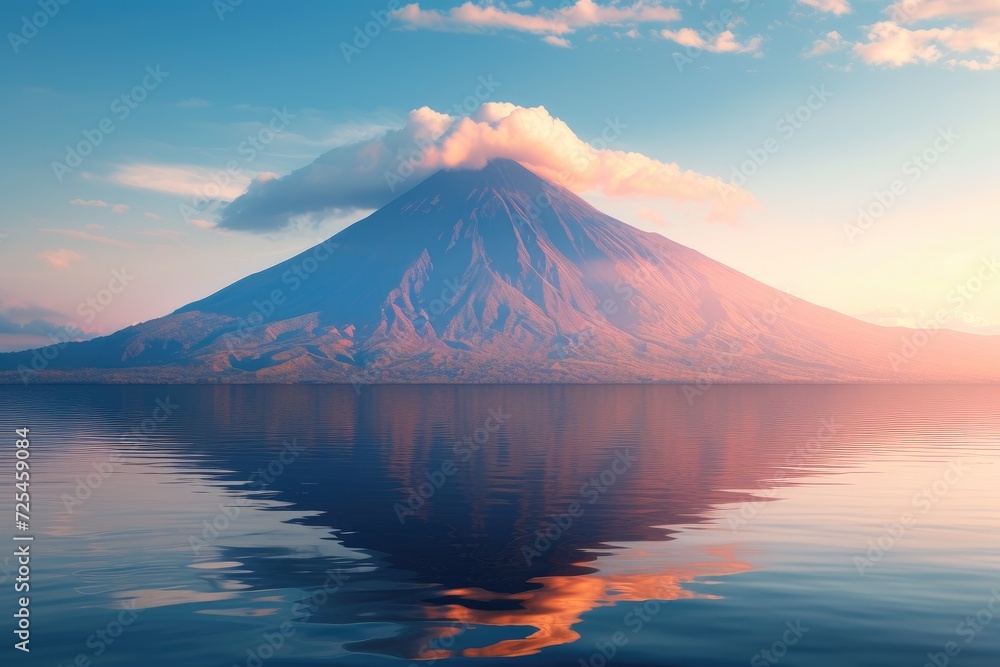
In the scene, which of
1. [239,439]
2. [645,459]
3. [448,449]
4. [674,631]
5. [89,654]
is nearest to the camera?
[89,654]

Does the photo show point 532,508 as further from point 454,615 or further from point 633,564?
point 454,615

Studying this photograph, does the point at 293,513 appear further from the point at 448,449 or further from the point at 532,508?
the point at 448,449

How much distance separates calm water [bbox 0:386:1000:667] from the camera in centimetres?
1872

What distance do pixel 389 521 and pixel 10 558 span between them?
13315mm

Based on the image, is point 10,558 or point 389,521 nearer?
point 10,558

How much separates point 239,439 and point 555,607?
194 ft

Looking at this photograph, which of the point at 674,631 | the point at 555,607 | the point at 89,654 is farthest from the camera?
the point at 555,607

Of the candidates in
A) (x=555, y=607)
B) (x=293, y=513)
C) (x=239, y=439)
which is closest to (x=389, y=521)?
(x=293, y=513)

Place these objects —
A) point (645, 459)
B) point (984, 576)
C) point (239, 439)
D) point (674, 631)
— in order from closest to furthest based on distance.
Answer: point (674, 631) < point (984, 576) < point (645, 459) < point (239, 439)

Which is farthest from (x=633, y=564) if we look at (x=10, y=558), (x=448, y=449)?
(x=448, y=449)

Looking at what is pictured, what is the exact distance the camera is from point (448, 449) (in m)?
65.6

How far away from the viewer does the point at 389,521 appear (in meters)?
34.1

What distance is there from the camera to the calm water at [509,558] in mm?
18719

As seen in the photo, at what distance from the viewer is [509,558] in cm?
2748
